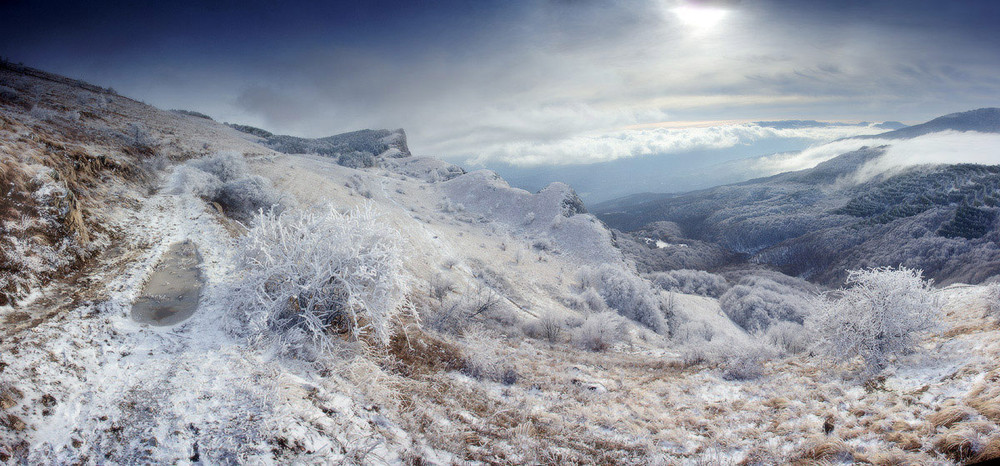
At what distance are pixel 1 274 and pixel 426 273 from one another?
11620 millimetres

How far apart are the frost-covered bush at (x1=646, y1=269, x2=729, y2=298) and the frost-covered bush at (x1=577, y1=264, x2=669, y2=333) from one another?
10.8 metres

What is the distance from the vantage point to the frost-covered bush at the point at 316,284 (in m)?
6.29

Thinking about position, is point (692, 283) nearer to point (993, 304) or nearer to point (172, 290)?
point (993, 304)

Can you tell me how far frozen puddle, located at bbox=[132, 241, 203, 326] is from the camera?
657 centimetres

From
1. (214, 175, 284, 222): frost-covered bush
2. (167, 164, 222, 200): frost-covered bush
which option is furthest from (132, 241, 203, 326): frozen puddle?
(214, 175, 284, 222): frost-covered bush

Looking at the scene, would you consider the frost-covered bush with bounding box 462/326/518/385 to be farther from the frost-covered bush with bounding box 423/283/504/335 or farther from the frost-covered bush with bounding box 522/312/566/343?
the frost-covered bush with bounding box 522/312/566/343

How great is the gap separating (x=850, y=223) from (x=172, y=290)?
134 metres

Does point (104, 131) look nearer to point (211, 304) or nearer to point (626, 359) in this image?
point (211, 304)

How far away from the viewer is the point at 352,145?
5241 centimetres

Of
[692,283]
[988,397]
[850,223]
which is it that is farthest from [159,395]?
[850,223]

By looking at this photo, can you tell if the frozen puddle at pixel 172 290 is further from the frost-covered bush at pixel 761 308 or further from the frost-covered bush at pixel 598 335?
the frost-covered bush at pixel 761 308

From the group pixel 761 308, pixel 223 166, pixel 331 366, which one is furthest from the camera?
pixel 761 308

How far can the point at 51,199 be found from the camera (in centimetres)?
746

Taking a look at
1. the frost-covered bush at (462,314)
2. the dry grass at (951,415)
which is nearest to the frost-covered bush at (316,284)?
the frost-covered bush at (462,314)
